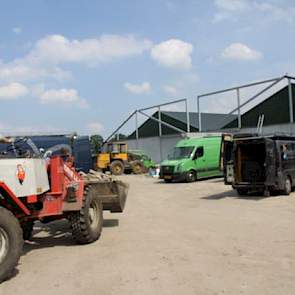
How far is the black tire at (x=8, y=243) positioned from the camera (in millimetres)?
6137

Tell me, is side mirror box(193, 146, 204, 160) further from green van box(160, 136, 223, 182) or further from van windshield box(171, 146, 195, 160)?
van windshield box(171, 146, 195, 160)

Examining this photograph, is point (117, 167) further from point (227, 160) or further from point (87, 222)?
point (87, 222)

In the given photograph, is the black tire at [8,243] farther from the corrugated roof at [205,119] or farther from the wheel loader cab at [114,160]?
the corrugated roof at [205,119]

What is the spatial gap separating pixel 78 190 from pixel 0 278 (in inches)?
108

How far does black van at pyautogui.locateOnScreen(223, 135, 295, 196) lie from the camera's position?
1603 centimetres

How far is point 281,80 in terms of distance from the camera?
31.3 m

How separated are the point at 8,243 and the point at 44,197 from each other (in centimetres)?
175

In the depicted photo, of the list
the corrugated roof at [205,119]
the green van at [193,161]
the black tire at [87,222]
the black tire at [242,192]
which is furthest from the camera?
the corrugated roof at [205,119]

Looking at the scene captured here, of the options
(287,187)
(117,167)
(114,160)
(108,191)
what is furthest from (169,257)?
(114,160)

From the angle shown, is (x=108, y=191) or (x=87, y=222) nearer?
(x=87, y=222)

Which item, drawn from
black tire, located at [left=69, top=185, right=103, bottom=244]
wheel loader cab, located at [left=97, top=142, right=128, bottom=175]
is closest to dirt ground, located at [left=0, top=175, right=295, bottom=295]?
black tire, located at [left=69, top=185, right=103, bottom=244]

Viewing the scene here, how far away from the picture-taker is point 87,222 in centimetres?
857

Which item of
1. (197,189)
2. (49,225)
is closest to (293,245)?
(49,225)

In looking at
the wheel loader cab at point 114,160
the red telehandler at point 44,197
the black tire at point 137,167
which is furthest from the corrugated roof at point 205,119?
the red telehandler at point 44,197
